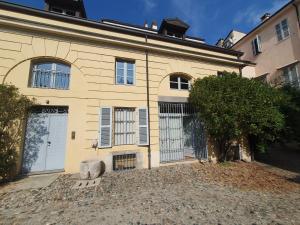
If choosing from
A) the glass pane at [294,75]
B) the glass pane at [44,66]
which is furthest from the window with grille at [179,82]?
the glass pane at [294,75]

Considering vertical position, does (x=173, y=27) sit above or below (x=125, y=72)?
above

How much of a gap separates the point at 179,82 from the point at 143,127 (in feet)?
10.8

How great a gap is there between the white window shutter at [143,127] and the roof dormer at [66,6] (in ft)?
20.0

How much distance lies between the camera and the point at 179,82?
895 cm

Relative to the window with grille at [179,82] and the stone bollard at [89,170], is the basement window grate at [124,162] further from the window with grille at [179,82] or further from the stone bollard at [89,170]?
the window with grille at [179,82]

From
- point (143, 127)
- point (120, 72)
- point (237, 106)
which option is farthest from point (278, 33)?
point (143, 127)

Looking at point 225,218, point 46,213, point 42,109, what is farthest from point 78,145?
point 225,218

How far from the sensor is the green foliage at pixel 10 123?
562cm

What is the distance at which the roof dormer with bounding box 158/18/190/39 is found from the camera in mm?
10048

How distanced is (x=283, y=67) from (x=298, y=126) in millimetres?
5443

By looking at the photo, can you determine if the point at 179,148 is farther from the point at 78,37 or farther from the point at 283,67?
the point at 283,67

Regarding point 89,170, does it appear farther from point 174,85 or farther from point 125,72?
point 174,85

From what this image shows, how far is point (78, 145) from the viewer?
263 inches

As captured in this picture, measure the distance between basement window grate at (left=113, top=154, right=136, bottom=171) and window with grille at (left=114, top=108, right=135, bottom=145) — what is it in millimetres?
580
